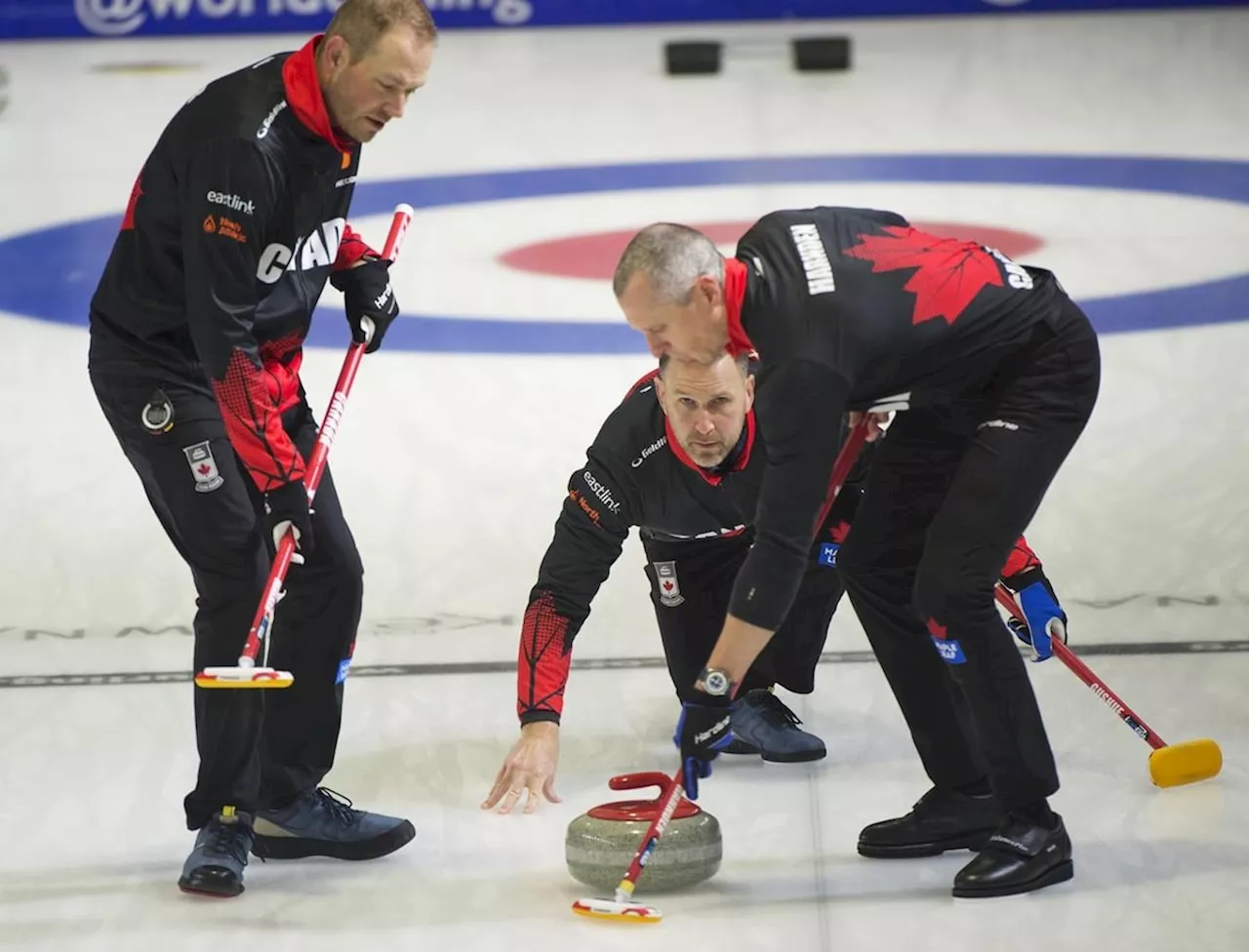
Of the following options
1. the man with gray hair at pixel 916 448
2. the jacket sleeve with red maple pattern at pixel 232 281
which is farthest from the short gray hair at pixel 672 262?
the jacket sleeve with red maple pattern at pixel 232 281

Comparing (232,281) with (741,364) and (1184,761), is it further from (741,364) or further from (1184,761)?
(1184,761)

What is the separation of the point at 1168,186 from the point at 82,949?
25.2 ft

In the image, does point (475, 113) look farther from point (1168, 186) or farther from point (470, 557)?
point (470, 557)

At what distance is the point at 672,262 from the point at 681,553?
148 centimetres

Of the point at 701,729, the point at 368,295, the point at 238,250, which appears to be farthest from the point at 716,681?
the point at 368,295

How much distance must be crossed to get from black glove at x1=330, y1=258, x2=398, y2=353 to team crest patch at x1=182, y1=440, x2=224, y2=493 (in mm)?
577

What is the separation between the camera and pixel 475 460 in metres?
7.05

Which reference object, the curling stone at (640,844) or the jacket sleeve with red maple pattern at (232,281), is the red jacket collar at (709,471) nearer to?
the curling stone at (640,844)

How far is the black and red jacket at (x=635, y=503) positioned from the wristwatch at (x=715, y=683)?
753 mm

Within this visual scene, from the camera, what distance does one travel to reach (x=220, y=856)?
13.9 ft

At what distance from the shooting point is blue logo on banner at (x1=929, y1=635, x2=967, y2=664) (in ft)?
13.1

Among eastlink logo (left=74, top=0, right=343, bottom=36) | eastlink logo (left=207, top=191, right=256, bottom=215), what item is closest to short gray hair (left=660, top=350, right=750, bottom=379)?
eastlink logo (left=207, top=191, right=256, bottom=215)

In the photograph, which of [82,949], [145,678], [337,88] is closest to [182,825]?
[82,949]

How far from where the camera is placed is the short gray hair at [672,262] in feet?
11.7
